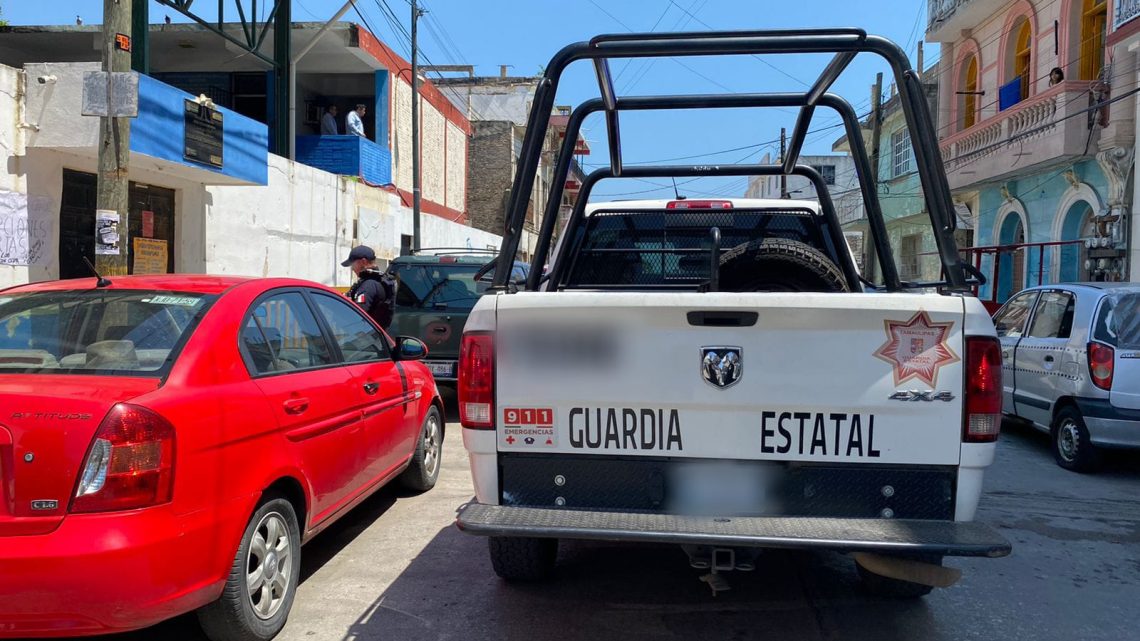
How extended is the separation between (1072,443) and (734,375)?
536 cm

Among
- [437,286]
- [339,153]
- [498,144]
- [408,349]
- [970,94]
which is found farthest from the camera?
[498,144]

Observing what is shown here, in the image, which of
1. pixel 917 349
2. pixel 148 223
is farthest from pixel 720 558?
pixel 148 223

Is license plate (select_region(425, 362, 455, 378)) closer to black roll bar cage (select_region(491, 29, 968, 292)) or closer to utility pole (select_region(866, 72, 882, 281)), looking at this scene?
black roll bar cage (select_region(491, 29, 968, 292))

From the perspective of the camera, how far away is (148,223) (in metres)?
11.7

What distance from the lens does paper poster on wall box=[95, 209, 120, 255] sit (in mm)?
7211

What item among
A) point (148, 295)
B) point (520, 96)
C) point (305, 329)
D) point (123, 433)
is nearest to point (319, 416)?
point (305, 329)

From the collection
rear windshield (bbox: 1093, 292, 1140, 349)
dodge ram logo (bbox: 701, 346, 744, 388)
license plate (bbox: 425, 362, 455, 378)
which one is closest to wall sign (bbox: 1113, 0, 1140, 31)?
rear windshield (bbox: 1093, 292, 1140, 349)

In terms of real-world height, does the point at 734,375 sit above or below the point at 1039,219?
below

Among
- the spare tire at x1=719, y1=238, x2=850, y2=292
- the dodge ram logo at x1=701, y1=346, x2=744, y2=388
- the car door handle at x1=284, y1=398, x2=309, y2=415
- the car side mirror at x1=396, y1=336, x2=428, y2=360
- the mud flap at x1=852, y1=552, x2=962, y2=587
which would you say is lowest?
the mud flap at x1=852, y1=552, x2=962, y2=587

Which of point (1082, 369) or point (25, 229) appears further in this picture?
point (25, 229)

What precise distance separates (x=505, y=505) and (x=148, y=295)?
1.87 meters

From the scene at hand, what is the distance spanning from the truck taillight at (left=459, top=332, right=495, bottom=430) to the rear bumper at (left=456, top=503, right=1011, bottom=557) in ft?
1.23

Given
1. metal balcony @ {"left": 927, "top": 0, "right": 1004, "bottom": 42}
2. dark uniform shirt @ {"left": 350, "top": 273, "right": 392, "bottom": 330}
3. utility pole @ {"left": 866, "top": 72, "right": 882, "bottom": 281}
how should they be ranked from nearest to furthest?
1. dark uniform shirt @ {"left": 350, "top": 273, "right": 392, "bottom": 330}
2. metal balcony @ {"left": 927, "top": 0, "right": 1004, "bottom": 42}
3. utility pole @ {"left": 866, "top": 72, "right": 882, "bottom": 281}

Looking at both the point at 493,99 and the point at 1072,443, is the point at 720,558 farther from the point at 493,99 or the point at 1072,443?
the point at 493,99
